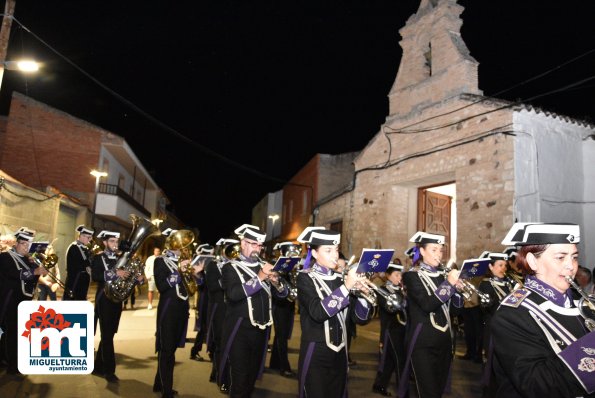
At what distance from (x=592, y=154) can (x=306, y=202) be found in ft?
54.8

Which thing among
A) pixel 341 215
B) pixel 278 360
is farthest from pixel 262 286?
pixel 341 215

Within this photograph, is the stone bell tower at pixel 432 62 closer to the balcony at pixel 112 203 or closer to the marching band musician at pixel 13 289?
the marching band musician at pixel 13 289

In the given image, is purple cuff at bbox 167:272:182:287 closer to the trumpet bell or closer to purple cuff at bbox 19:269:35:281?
the trumpet bell

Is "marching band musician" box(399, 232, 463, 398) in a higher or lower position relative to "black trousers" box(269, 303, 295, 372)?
higher

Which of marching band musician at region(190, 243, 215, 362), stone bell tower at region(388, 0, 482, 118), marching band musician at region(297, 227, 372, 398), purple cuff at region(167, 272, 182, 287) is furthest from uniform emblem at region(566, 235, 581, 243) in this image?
stone bell tower at region(388, 0, 482, 118)

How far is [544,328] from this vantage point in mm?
2242

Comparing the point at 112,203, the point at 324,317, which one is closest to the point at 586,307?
the point at 324,317

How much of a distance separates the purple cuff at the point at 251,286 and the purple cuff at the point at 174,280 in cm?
170

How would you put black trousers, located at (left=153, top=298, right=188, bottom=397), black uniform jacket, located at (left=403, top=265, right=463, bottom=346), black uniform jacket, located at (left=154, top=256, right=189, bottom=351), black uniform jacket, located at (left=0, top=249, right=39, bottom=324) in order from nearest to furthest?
black uniform jacket, located at (left=403, top=265, right=463, bottom=346)
black trousers, located at (left=153, top=298, right=188, bottom=397)
black uniform jacket, located at (left=154, top=256, right=189, bottom=351)
black uniform jacket, located at (left=0, top=249, right=39, bottom=324)

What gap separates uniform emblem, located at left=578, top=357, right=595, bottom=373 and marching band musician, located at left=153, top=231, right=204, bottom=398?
485 cm

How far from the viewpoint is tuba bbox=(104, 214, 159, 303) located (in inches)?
255

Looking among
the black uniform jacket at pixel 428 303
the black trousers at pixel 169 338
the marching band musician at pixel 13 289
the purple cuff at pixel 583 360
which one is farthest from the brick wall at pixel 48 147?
the purple cuff at pixel 583 360

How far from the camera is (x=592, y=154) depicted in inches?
480

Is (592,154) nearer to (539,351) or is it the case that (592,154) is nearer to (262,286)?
(262,286)
